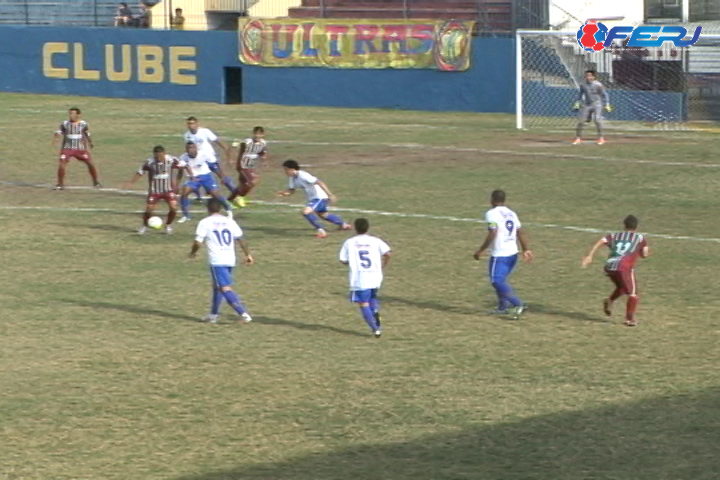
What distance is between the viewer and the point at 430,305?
75.9 feet

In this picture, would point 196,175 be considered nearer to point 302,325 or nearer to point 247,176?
point 247,176

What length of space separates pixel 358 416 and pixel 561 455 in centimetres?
261

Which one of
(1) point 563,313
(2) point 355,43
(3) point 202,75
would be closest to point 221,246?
(1) point 563,313

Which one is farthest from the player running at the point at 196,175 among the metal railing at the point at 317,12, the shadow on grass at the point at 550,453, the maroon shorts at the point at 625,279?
the metal railing at the point at 317,12

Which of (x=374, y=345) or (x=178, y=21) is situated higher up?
(x=178, y=21)

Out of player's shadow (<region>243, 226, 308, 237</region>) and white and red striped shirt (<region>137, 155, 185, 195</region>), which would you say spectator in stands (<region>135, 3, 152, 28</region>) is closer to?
player's shadow (<region>243, 226, 308, 237</region>)

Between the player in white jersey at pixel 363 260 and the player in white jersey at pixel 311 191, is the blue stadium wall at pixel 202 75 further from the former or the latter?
the player in white jersey at pixel 363 260

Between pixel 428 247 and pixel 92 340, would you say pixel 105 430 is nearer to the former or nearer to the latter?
pixel 92 340

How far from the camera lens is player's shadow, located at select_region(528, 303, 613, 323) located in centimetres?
2198

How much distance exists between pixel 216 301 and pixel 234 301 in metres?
0.42

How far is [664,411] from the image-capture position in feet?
56.1

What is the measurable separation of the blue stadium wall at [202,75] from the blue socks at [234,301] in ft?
104

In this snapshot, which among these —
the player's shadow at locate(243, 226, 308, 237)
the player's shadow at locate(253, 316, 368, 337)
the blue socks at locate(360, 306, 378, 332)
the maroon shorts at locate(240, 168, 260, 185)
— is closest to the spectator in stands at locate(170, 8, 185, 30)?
the maroon shorts at locate(240, 168, 260, 185)

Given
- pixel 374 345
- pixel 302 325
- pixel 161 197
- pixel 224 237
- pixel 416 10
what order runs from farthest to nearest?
pixel 416 10 < pixel 161 197 < pixel 302 325 < pixel 224 237 < pixel 374 345
